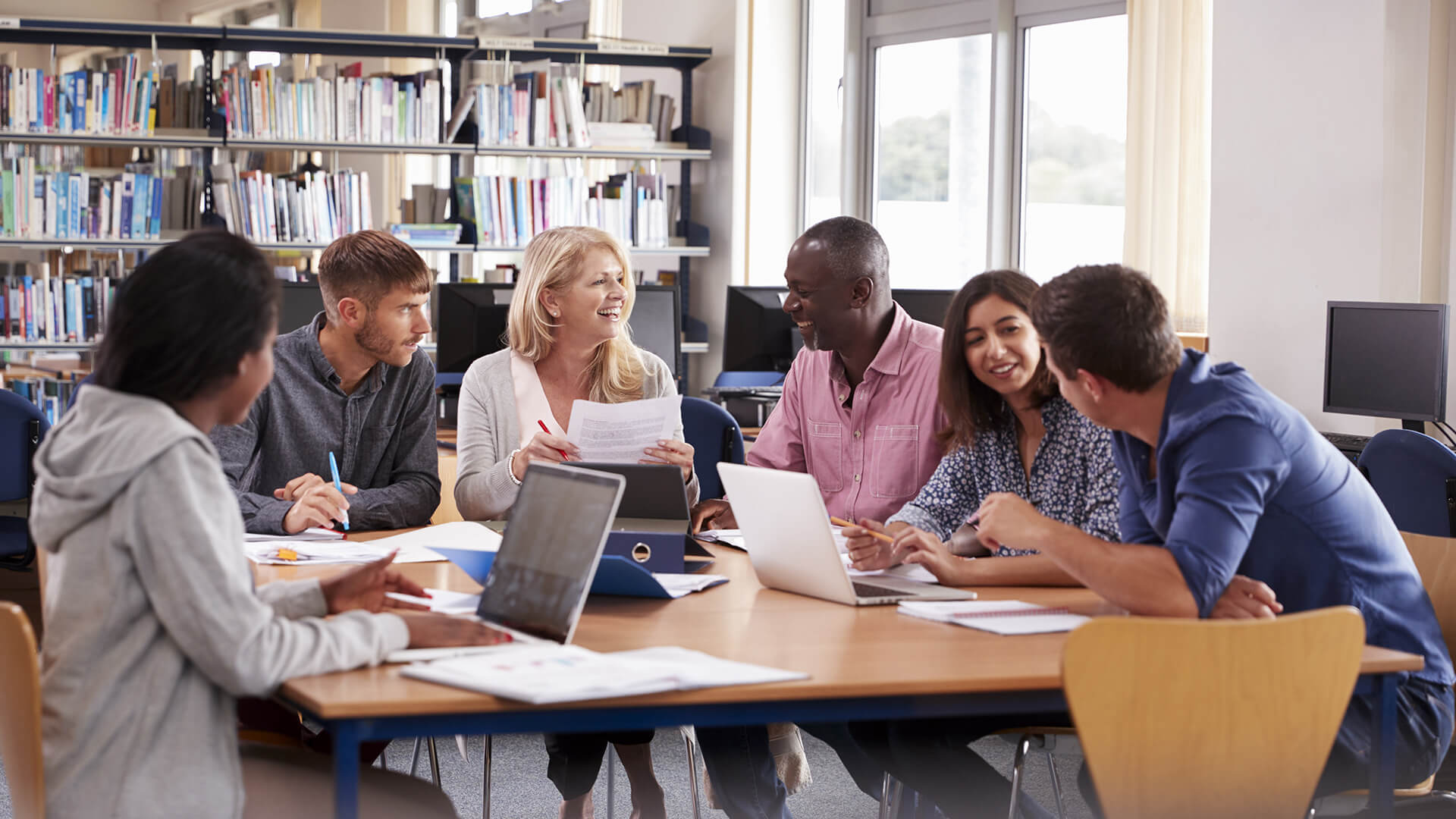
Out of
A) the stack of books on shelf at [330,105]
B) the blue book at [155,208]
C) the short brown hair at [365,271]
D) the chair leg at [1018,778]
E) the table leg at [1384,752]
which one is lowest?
the chair leg at [1018,778]

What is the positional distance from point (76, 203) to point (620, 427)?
4.28 m

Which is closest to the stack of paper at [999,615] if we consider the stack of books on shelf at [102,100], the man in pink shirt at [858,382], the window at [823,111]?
the man in pink shirt at [858,382]

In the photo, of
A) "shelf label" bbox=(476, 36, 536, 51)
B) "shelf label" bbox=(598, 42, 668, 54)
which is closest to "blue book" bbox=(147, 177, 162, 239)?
"shelf label" bbox=(476, 36, 536, 51)

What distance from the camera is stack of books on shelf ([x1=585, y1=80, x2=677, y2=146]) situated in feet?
20.4

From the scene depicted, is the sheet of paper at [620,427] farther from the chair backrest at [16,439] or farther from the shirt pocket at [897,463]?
the chair backrest at [16,439]

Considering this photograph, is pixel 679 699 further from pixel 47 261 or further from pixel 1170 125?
pixel 47 261

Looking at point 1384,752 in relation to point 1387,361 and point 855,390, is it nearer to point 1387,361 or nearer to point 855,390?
point 855,390

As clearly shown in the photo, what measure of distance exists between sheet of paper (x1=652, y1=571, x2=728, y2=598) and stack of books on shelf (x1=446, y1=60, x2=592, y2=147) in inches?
166

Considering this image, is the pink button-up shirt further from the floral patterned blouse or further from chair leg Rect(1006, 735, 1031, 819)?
chair leg Rect(1006, 735, 1031, 819)

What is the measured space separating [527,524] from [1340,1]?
3.32 metres

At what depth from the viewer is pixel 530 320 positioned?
2869 mm

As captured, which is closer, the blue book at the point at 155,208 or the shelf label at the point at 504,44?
the blue book at the point at 155,208

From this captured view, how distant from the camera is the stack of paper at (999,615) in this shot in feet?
5.74

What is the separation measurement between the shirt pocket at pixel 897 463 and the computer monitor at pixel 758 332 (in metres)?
2.11
